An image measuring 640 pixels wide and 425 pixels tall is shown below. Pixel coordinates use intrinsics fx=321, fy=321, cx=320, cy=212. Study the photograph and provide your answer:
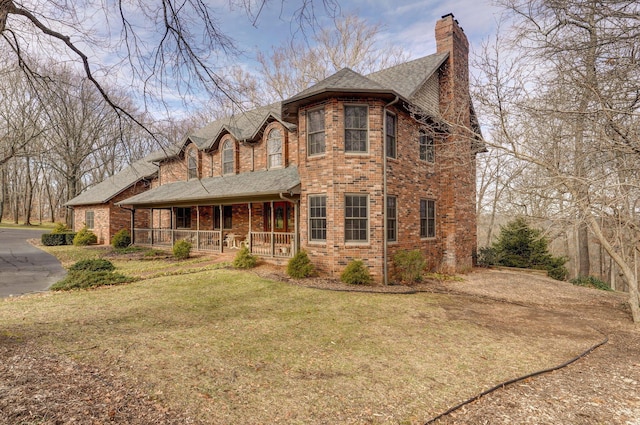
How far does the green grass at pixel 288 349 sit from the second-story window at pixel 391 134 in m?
5.47

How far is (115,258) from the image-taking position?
1623cm

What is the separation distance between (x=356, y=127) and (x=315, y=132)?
1.52m

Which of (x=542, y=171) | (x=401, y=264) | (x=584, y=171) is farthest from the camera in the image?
(x=401, y=264)

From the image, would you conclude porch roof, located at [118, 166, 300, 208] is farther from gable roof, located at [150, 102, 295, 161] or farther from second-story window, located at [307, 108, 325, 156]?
gable roof, located at [150, 102, 295, 161]

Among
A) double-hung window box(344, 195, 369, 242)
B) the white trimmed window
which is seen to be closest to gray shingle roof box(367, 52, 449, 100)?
double-hung window box(344, 195, 369, 242)

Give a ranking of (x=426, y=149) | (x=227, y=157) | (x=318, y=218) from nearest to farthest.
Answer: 1. (x=318, y=218)
2. (x=426, y=149)
3. (x=227, y=157)

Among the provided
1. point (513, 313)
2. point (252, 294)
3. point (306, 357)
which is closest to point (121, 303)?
point (252, 294)

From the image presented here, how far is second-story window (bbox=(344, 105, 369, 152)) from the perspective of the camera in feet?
37.1

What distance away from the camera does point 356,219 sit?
1116 centimetres

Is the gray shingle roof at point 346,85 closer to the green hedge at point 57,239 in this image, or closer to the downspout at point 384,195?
the downspout at point 384,195

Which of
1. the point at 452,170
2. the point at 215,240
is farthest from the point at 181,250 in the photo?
the point at 452,170

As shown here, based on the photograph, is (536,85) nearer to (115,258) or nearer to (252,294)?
(252,294)

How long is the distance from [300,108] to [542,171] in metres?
8.11

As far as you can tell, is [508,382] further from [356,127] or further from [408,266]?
[356,127]
